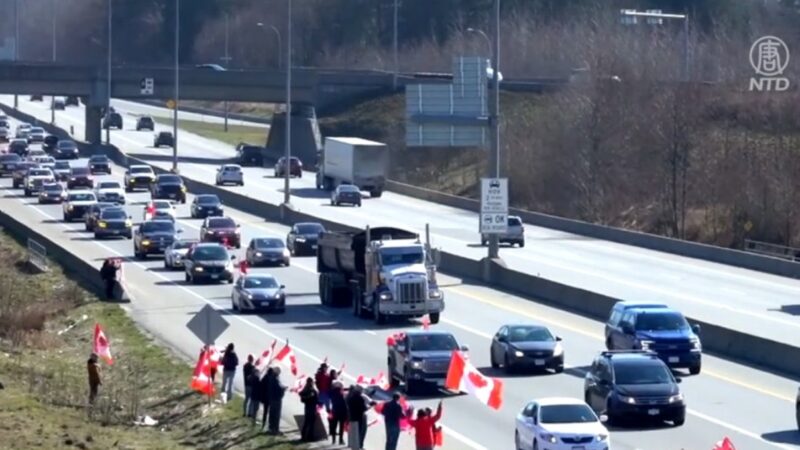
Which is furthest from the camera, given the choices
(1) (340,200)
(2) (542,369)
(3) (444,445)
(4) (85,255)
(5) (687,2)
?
(5) (687,2)

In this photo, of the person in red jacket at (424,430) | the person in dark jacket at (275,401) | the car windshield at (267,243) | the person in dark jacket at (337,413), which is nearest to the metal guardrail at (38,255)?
the car windshield at (267,243)

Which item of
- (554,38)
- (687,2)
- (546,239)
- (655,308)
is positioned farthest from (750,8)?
(655,308)

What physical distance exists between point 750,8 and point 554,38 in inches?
572

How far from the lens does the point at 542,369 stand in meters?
36.6

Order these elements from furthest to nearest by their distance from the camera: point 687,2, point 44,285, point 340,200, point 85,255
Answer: point 687,2 → point 340,200 → point 85,255 → point 44,285

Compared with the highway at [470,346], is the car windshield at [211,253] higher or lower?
higher

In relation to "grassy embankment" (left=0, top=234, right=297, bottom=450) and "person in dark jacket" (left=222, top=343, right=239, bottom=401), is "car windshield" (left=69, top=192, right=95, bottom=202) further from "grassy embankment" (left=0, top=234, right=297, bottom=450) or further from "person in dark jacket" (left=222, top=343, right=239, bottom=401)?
"person in dark jacket" (left=222, top=343, right=239, bottom=401)

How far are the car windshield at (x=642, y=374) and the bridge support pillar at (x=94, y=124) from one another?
91776 millimetres

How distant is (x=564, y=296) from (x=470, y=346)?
29.0ft

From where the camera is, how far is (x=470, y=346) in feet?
136

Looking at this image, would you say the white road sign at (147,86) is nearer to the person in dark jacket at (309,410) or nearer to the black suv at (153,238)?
the black suv at (153,238)

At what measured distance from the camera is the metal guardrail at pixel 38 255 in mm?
60938

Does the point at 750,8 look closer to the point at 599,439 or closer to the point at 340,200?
the point at 340,200

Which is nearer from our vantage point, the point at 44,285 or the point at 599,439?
the point at 599,439
